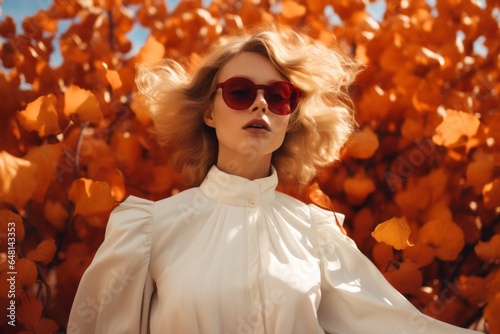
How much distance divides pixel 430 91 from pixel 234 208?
0.76 metres

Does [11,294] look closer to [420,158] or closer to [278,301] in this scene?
[278,301]

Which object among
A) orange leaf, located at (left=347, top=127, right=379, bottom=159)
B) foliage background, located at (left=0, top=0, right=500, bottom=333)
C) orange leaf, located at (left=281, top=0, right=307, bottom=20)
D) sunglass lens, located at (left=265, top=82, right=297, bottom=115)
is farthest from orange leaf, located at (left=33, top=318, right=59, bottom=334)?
orange leaf, located at (left=281, top=0, right=307, bottom=20)

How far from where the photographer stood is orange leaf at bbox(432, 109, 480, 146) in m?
1.22

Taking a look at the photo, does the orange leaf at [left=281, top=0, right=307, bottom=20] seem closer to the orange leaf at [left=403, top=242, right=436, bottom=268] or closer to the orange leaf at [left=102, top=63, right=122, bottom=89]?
the orange leaf at [left=102, top=63, right=122, bottom=89]

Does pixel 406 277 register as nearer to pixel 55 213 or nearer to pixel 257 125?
pixel 257 125

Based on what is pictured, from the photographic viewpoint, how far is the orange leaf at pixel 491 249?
1.20 metres

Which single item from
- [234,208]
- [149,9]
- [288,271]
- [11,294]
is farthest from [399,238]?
[149,9]

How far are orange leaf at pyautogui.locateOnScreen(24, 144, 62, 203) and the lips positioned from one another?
0.42 m

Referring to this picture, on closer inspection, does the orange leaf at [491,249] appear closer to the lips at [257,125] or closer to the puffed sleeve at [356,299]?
the puffed sleeve at [356,299]

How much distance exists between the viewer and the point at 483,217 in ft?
4.76

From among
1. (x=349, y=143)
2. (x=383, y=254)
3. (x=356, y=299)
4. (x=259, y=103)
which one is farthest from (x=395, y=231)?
(x=349, y=143)

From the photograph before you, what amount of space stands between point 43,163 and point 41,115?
0.54 feet

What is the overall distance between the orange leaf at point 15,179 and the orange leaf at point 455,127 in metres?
0.98

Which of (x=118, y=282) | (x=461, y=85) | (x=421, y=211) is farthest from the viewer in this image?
(x=461, y=85)
